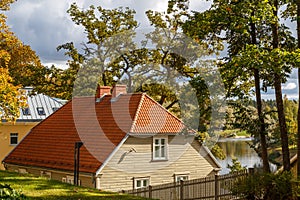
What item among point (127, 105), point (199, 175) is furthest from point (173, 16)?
point (199, 175)

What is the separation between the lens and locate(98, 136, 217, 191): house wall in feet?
76.6

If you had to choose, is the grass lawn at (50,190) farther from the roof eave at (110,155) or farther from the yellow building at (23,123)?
the yellow building at (23,123)

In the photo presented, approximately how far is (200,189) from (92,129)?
8.85 meters

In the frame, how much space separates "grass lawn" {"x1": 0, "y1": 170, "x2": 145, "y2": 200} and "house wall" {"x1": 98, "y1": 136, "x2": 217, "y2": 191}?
9.03m

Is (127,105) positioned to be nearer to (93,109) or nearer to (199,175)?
(93,109)

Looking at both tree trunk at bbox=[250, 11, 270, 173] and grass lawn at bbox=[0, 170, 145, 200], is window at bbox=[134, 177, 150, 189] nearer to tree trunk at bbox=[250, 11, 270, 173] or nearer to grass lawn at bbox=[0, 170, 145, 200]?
tree trunk at bbox=[250, 11, 270, 173]

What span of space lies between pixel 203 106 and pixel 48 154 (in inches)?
359

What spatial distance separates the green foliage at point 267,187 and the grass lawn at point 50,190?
4417 millimetres

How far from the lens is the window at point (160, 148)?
83.6ft

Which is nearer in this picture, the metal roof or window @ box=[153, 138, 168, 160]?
window @ box=[153, 138, 168, 160]

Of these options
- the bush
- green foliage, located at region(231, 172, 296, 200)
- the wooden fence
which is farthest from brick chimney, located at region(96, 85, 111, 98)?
the bush

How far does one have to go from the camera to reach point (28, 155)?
27.7 m

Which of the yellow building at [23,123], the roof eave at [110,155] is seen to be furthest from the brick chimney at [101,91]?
the yellow building at [23,123]

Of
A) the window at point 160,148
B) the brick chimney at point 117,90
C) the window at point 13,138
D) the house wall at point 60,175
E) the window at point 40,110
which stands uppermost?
the brick chimney at point 117,90
